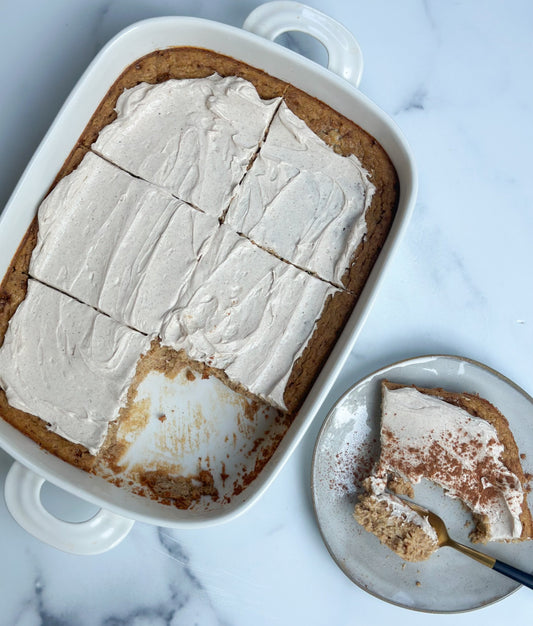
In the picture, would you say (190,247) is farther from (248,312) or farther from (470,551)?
(470,551)

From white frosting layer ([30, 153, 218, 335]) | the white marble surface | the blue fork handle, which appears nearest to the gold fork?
the blue fork handle

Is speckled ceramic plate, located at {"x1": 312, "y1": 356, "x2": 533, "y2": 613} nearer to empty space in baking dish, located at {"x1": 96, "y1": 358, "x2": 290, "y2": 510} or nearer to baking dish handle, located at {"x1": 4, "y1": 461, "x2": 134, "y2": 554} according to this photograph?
empty space in baking dish, located at {"x1": 96, "y1": 358, "x2": 290, "y2": 510}

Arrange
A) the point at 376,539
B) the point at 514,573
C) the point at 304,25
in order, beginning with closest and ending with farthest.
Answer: the point at 304,25
the point at 514,573
the point at 376,539

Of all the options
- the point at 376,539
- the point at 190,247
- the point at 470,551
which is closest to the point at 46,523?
the point at 190,247

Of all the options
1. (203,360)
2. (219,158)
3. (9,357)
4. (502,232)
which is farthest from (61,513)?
(502,232)

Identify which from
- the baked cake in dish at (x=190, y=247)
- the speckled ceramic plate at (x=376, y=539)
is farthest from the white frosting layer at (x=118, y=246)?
the speckled ceramic plate at (x=376, y=539)

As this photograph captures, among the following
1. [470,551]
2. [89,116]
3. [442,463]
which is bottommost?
[470,551]
